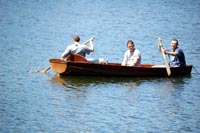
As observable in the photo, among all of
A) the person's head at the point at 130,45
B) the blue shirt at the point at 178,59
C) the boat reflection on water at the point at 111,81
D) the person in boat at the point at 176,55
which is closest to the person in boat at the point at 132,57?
the person's head at the point at 130,45

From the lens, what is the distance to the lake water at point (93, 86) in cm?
1820

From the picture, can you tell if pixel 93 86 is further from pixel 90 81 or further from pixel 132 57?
pixel 132 57

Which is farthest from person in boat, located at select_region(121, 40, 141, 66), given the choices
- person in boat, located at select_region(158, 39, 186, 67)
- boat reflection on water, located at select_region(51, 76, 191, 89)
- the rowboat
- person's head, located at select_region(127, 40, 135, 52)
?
person in boat, located at select_region(158, 39, 186, 67)

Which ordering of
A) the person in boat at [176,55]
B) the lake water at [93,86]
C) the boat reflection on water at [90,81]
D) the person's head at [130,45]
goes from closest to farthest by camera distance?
the lake water at [93,86] → the boat reflection on water at [90,81] → the person's head at [130,45] → the person in boat at [176,55]

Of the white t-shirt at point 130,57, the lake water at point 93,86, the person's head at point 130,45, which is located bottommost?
the lake water at point 93,86

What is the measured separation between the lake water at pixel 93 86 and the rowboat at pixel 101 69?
7.8 inches

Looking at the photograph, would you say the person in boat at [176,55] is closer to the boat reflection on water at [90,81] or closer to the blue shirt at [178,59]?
the blue shirt at [178,59]

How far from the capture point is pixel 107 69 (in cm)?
2311

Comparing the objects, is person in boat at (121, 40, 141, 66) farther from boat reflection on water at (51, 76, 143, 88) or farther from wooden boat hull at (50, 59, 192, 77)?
boat reflection on water at (51, 76, 143, 88)

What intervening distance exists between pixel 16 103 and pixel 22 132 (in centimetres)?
261

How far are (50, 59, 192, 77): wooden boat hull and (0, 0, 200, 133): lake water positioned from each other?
20cm

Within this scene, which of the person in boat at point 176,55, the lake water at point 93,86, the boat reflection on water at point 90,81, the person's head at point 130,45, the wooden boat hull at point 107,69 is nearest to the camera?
the lake water at point 93,86

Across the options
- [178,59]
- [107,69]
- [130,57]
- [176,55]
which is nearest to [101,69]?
[107,69]

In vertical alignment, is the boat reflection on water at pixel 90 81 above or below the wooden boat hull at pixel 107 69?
below
